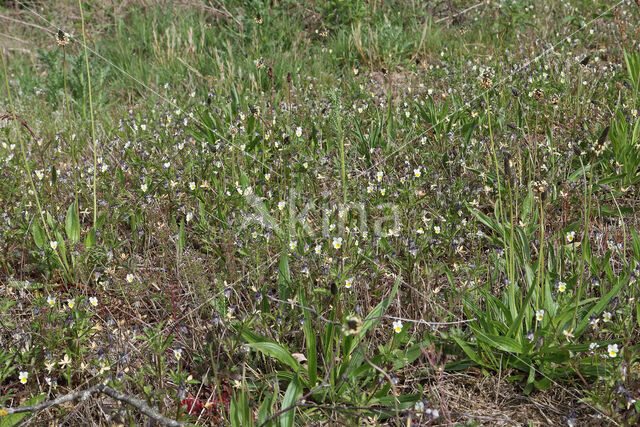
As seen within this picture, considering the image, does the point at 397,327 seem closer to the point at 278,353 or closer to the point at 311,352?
the point at 311,352

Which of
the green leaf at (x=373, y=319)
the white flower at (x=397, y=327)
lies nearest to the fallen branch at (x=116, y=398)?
the green leaf at (x=373, y=319)

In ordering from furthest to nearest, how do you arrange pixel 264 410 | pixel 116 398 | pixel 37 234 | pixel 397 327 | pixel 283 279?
→ pixel 37 234 < pixel 283 279 < pixel 397 327 < pixel 264 410 < pixel 116 398

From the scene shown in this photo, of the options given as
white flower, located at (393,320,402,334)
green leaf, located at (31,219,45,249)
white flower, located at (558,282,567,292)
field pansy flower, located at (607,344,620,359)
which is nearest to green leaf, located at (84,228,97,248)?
green leaf, located at (31,219,45,249)

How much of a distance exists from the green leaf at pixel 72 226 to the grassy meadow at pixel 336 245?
0.5 inches

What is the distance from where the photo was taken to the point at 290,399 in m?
2.22

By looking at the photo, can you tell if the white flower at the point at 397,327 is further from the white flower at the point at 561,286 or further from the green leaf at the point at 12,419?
the green leaf at the point at 12,419

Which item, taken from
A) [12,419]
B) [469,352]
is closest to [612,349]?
[469,352]

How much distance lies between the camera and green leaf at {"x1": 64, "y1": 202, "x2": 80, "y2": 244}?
3.12 m

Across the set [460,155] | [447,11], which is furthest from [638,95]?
[447,11]

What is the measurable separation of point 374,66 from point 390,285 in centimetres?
318

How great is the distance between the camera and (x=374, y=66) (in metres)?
5.54

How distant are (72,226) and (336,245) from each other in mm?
1465

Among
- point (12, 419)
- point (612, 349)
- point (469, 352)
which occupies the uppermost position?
point (612, 349)

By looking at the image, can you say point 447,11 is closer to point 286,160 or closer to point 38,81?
point 286,160
